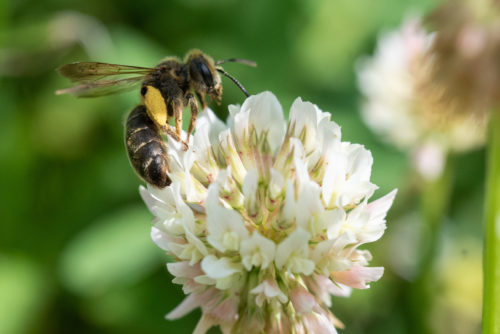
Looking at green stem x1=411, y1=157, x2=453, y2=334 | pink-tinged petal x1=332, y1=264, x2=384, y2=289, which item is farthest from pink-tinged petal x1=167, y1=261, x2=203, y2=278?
green stem x1=411, y1=157, x2=453, y2=334

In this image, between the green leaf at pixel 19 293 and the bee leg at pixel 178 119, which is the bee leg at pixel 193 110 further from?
the green leaf at pixel 19 293

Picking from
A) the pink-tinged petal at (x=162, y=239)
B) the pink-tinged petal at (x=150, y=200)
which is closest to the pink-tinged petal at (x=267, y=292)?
the pink-tinged petal at (x=162, y=239)

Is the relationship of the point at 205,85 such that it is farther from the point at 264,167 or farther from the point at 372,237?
the point at 372,237

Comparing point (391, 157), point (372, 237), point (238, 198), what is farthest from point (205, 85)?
point (391, 157)

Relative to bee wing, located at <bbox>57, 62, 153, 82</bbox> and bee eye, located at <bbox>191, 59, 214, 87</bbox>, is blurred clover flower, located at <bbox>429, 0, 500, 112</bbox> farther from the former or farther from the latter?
bee wing, located at <bbox>57, 62, 153, 82</bbox>

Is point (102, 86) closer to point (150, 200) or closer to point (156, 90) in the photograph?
point (156, 90)
